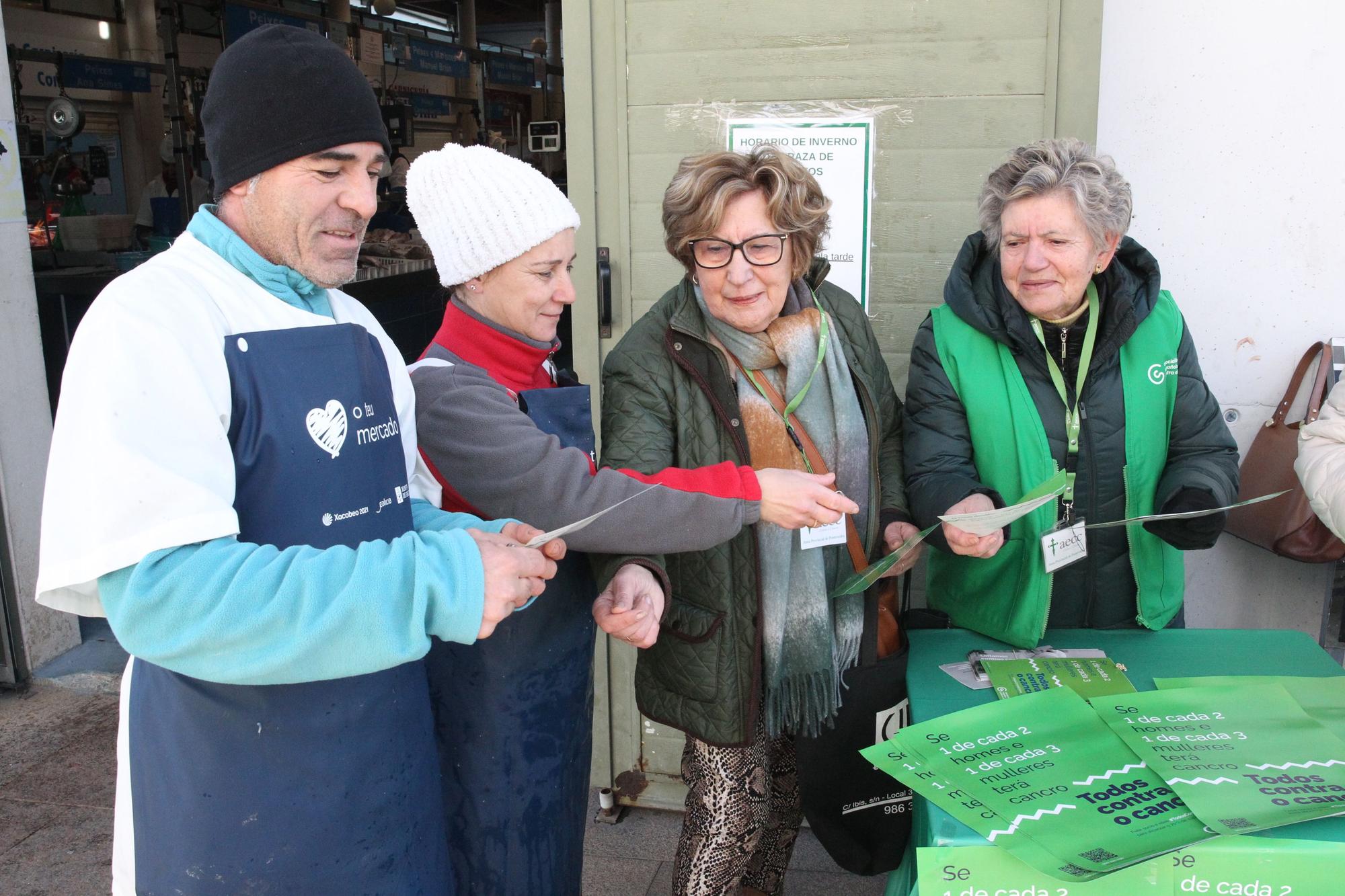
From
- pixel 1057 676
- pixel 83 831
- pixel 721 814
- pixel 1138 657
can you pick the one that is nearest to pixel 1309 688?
pixel 1138 657

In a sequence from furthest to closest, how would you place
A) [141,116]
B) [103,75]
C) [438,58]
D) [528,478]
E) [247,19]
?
[438,58] → [141,116] → [247,19] → [103,75] → [528,478]

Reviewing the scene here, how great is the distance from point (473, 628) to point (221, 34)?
1096 centimetres

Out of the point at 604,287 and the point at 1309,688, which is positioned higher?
the point at 604,287

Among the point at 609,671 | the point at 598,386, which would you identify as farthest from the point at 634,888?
the point at 598,386

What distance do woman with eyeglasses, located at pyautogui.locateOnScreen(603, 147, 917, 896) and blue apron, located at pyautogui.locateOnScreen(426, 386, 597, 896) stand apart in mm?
198

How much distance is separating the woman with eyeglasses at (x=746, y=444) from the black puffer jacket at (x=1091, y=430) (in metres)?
0.11

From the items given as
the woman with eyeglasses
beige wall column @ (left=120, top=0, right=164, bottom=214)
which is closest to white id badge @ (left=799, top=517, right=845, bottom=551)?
the woman with eyeglasses

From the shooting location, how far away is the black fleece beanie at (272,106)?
4.47ft

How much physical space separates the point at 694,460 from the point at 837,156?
106 cm

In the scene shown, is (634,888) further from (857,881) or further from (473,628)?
(473,628)

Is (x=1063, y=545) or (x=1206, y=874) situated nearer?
(x=1206, y=874)

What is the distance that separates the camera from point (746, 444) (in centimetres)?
207

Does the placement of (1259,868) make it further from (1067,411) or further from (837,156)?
(837,156)

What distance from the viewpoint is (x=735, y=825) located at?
7.32 feet
